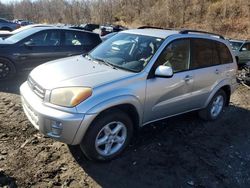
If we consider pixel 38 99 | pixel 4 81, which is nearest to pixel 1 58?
pixel 4 81

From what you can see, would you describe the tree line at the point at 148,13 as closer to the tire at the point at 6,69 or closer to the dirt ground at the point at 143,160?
the tire at the point at 6,69

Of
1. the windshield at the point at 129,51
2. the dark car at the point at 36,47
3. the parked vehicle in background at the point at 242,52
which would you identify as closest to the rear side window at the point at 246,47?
the parked vehicle in background at the point at 242,52

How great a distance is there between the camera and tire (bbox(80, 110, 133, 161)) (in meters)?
3.99

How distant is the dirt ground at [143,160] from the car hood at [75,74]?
104 centimetres

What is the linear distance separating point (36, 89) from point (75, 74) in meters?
0.59

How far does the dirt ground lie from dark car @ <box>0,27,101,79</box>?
233 cm

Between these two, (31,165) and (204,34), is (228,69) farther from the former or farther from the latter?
(31,165)

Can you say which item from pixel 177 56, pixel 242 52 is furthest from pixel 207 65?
pixel 242 52

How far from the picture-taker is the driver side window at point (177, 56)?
4.79 m

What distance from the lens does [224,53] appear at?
6215 millimetres

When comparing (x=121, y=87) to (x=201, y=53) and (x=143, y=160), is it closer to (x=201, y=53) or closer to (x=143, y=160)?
(x=143, y=160)

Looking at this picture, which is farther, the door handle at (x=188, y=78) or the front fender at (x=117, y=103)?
the door handle at (x=188, y=78)

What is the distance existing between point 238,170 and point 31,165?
9.58 feet

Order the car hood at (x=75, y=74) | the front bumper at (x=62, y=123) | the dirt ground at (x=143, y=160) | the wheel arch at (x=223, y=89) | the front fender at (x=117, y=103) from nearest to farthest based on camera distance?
the front bumper at (x=62, y=123) < the front fender at (x=117, y=103) < the dirt ground at (x=143, y=160) < the car hood at (x=75, y=74) < the wheel arch at (x=223, y=89)
